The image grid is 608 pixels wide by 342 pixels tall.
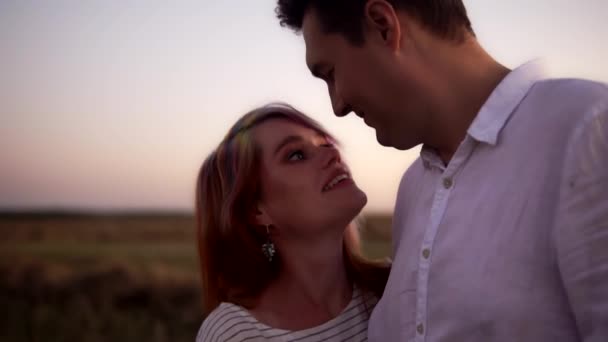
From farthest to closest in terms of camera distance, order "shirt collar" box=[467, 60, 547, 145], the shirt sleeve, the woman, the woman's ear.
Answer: the woman's ear, the woman, "shirt collar" box=[467, 60, 547, 145], the shirt sleeve

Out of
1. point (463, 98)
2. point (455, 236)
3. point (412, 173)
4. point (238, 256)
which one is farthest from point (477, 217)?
point (238, 256)

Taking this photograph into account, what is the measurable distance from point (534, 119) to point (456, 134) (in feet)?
0.93

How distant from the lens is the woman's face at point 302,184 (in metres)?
2.65

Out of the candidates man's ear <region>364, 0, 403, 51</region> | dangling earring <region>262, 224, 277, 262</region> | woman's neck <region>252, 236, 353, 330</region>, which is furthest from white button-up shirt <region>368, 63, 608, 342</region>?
dangling earring <region>262, 224, 277, 262</region>

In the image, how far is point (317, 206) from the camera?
265cm

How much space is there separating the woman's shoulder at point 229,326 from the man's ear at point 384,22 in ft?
4.17

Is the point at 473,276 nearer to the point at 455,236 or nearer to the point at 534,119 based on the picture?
the point at 455,236

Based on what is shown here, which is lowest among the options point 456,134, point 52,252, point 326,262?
point 52,252

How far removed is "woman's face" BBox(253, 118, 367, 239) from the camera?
8.70ft

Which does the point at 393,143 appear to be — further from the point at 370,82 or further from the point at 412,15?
the point at 412,15

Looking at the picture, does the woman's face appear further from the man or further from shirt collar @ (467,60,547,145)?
shirt collar @ (467,60,547,145)

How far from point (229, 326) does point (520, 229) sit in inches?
53.6

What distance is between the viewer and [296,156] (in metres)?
2.79

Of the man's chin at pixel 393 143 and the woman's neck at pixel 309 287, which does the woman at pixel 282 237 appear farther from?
the man's chin at pixel 393 143
